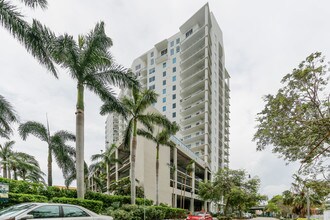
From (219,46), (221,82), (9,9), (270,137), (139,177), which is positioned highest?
(219,46)

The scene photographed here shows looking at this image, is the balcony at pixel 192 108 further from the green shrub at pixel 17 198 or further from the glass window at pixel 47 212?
the glass window at pixel 47 212

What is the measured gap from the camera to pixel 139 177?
35.5 meters

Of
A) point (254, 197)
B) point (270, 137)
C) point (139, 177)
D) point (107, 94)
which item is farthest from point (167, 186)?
point (270, 137)

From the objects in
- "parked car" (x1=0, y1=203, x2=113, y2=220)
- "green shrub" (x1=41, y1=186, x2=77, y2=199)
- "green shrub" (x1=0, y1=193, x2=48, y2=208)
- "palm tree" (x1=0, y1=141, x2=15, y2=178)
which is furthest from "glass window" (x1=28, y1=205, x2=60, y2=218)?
"palm tree" (x1=0, y1=141, x2=15, y2=178)

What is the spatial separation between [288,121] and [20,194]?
44.6ft

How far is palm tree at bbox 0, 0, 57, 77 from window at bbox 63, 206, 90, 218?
6523 mm

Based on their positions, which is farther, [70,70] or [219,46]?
[219,46]

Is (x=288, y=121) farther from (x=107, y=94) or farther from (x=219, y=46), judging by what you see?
(x=219, y=46)

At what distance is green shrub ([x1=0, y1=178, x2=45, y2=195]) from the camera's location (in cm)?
1529

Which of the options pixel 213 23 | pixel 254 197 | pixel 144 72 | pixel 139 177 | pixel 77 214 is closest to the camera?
pixel 77 214

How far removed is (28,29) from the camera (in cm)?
1145

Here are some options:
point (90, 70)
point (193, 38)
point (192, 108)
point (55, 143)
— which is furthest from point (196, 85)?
point (90, 70)

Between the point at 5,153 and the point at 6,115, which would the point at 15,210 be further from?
the point at 5,153

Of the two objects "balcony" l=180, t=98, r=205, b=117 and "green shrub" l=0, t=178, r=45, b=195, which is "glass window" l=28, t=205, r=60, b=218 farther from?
"balcony" l=180, t=98, r=205, b=117
